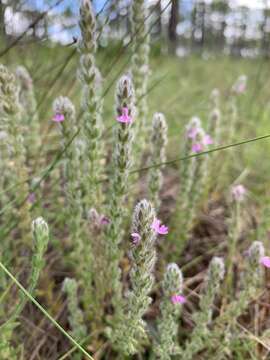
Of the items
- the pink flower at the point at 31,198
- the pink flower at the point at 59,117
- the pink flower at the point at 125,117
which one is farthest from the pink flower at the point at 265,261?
the pink flower at the point at 31,198

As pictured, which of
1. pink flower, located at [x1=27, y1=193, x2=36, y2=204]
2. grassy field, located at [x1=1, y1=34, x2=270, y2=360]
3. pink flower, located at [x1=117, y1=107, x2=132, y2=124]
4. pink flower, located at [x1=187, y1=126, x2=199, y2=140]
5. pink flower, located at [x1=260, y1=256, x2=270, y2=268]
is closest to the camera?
pink flower, located at [x1=117, y1=107, x2=132, y2=124]

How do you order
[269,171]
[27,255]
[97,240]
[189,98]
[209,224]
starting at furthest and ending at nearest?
1. [189,98]
2. [269,171]
3. [209,224]
4. [27,255]
5. [97,240]

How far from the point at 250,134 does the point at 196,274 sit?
2081 millimetres

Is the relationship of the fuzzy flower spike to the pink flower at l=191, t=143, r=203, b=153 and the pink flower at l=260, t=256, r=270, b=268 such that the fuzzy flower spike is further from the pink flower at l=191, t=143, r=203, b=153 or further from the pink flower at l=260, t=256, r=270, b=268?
the pink flower at l=191, t=143, r=203, b=153

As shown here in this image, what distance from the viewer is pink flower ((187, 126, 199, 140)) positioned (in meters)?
1.88

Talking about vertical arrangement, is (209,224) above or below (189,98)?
below

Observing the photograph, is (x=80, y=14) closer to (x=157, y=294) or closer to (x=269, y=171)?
(x=157, y=294)

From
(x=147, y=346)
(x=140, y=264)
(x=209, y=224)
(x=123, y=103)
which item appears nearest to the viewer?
(x=140, y=264)

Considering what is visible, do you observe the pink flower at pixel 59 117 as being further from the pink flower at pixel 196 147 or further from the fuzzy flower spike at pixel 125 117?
the pink flower at pixel 196 147

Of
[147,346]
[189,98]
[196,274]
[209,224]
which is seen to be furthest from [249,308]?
[189,98]

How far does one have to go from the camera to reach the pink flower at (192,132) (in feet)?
6.18

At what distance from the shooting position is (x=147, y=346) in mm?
1597

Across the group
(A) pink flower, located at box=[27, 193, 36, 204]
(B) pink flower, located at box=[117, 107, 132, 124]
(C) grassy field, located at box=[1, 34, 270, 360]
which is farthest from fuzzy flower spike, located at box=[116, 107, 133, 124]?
(A) pink flower, located at box=[27, 193, 36, 204]

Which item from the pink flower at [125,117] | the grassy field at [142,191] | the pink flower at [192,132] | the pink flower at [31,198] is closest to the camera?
the pink flower at [125,117]
